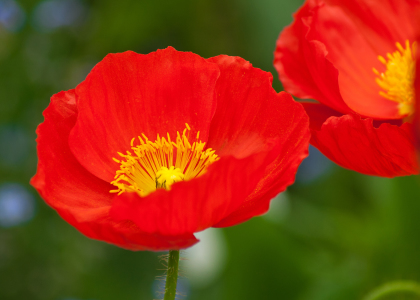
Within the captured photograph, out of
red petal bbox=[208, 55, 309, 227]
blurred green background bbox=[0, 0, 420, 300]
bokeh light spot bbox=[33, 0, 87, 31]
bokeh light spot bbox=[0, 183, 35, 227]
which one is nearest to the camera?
red petal bbox=[208, 55, 309, 227]

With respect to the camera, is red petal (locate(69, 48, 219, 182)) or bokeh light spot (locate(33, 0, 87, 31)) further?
bokeh light spot (locate(33, 0, 87, 31))

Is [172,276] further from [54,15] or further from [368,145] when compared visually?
[54,15]

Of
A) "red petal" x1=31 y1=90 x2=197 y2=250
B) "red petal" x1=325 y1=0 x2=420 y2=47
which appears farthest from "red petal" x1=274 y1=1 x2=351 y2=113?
"red petal" x1=31 y1=90 x2=197 y2=250

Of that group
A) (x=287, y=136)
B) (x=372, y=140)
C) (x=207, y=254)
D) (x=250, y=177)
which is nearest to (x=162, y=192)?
(x=250, y=177)

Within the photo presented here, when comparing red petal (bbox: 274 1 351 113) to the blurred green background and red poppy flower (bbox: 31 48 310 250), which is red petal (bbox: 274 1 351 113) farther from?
the blurred green background

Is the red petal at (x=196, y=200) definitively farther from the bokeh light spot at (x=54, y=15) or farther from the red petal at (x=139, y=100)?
the bokeh light spot at (x=54, y=15)

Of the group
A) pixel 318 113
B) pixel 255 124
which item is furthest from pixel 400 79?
pixel 255 124

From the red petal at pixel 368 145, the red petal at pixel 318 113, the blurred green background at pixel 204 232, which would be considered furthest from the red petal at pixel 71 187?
the blurred green background at pixel 204 232
